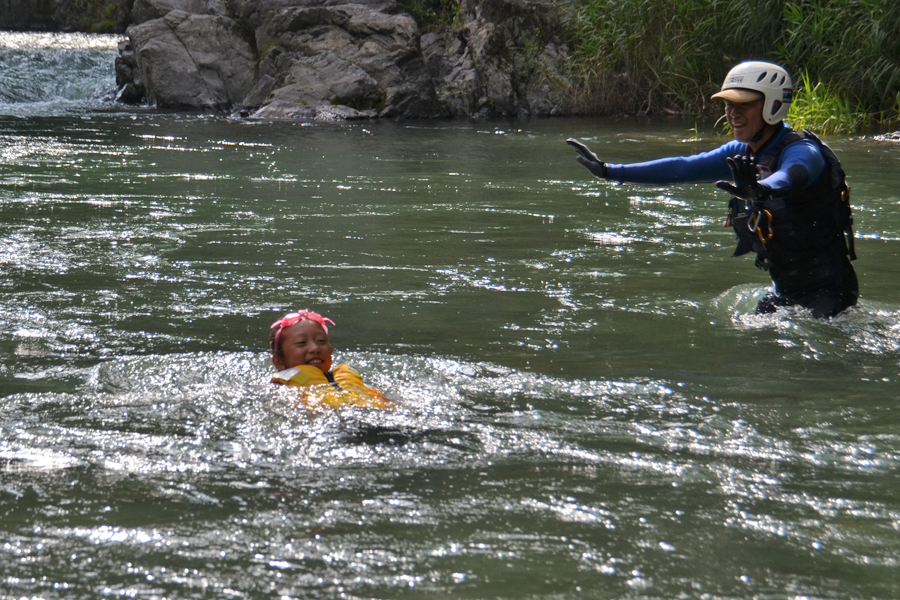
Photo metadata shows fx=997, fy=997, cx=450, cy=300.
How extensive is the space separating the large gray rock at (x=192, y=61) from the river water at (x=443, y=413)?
12700 millimetres

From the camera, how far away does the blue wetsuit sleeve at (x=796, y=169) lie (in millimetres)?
4883

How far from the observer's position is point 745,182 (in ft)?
15.4

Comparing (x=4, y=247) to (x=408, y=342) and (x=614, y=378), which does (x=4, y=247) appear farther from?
(x=614, y=378)

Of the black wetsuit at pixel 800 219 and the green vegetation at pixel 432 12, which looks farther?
the green vegetation at pixel 432 12

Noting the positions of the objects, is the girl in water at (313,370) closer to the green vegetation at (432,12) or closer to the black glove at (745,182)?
the black glove at (745,182)

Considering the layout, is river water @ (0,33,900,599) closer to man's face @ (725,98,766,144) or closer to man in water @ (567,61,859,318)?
man in water @ (567,61,859,318)

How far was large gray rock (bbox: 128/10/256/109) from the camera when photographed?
21766mm

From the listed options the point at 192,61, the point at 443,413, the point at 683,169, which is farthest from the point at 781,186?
the point at 192,61

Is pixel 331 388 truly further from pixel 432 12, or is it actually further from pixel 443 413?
pixel 432 12

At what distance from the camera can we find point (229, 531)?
3.14m

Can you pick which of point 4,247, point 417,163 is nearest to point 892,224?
point 417,163

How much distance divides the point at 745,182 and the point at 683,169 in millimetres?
1074

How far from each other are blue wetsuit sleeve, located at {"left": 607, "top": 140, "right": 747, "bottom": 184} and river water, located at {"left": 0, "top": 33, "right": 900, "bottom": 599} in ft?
2.66

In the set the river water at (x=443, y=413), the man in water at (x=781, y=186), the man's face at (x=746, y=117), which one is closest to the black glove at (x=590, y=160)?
the man in water at (x=781, y=186)
